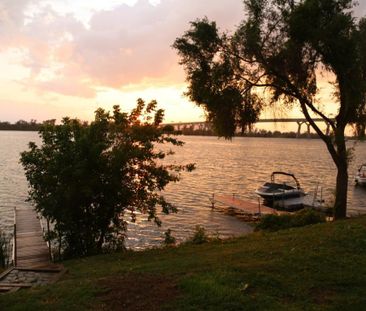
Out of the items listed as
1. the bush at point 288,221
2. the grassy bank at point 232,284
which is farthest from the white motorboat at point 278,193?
the grassy bank at point 232,284

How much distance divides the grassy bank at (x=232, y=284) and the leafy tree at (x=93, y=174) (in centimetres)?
520

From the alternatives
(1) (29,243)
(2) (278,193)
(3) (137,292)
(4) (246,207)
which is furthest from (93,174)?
(2) (278,193)

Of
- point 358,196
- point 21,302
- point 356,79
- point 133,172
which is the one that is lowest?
point 358,196

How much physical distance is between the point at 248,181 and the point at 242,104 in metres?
37.8

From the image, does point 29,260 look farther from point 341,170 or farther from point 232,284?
point 341,170

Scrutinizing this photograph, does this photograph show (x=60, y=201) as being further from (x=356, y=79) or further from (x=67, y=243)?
(x=356, y=79)

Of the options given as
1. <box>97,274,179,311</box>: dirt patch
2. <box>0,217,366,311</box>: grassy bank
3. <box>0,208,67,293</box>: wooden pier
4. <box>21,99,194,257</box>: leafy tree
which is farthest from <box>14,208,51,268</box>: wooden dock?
<box>97,274,179,311</box>: dirt patch

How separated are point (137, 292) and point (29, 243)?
42.8 feet

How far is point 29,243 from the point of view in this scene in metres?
19.2

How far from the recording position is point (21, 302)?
785 centimetres

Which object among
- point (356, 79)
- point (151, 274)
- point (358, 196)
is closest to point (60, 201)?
point (151, 274)

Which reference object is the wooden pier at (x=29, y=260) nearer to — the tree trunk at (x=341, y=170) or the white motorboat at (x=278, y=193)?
the tree trunk at (x=341, y=170)

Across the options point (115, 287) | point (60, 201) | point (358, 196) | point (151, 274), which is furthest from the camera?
point (358, 196)

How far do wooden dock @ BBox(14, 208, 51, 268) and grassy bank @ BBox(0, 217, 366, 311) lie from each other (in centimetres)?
543
